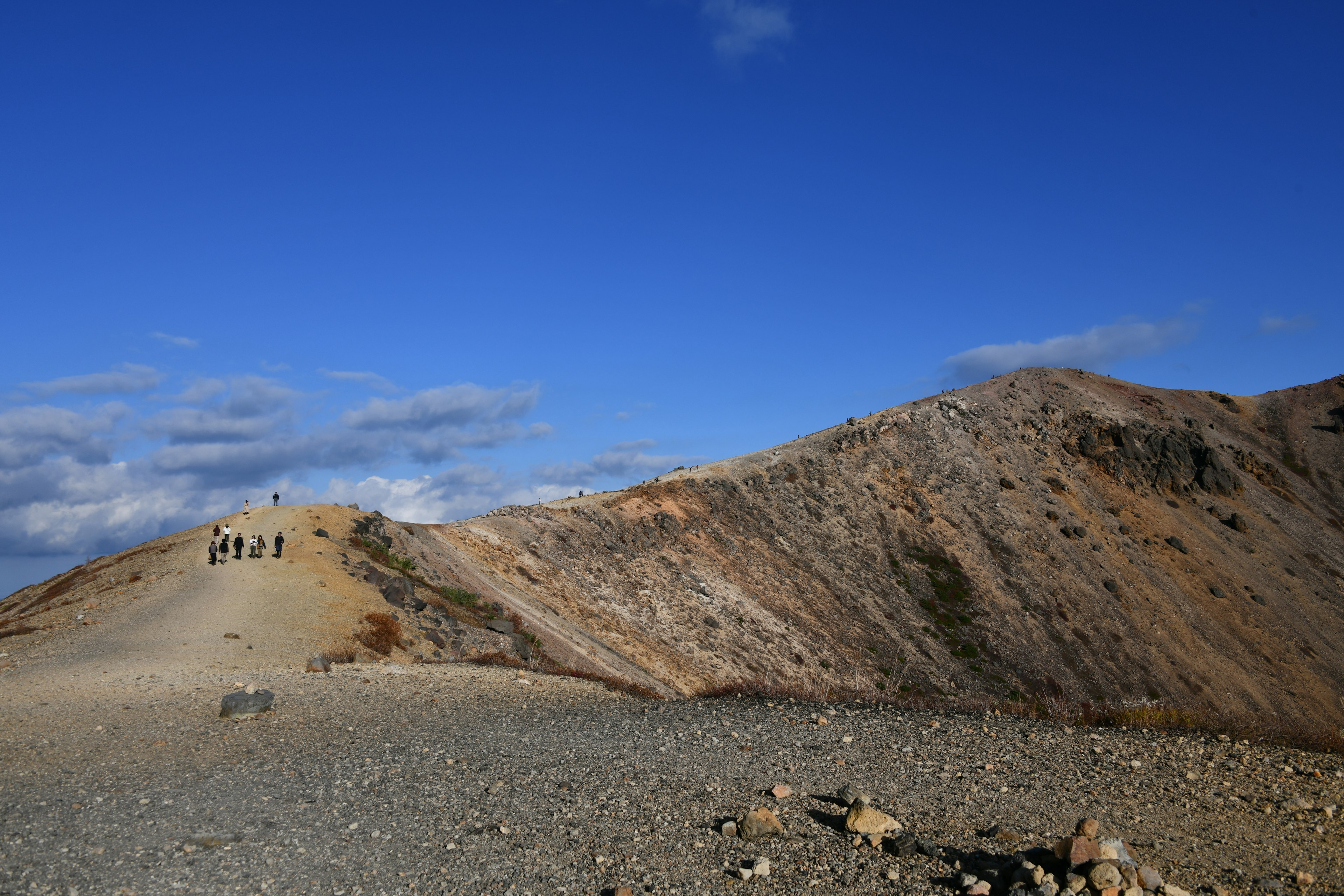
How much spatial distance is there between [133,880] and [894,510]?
63064 mm

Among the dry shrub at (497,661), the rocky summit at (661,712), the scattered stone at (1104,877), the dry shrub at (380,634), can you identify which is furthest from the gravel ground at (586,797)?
the dry shrub at (380,634)

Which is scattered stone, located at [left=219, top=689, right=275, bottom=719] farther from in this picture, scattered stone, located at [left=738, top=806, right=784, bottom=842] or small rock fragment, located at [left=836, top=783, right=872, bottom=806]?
small rock fragment, located at [left=836, top=783, right=872, bottom=806]

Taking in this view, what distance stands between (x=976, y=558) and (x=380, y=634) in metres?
51.3

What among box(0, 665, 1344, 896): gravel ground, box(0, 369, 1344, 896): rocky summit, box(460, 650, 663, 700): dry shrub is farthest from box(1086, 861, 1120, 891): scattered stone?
box(460, 650, 663, 700): dry shrub

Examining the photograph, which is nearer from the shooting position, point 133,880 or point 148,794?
point 133,880

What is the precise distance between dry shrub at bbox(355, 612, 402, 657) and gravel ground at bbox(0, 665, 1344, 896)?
828 centimetres

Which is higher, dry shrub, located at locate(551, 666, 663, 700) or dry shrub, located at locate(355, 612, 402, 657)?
dry shrub, located at locate(355, 612, 402, 657)

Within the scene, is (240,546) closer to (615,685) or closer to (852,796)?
(615,685)

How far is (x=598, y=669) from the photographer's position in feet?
110

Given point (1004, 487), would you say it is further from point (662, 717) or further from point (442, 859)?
point (442, 859)

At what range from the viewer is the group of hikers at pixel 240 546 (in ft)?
109

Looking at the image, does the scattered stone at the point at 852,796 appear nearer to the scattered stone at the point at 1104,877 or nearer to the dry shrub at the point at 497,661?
the scattered stone at the point at 1104,877

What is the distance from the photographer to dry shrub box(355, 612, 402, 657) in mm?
24844

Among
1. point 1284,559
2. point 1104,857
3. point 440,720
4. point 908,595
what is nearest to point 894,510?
point 908,595
